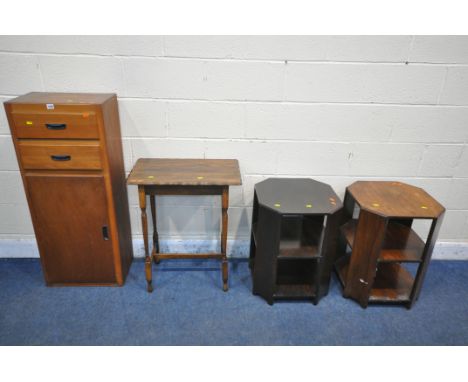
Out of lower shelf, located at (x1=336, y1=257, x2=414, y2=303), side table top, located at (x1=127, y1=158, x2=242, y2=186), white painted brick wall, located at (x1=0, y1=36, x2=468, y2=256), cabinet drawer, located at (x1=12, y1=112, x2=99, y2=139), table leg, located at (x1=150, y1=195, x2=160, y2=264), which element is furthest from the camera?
table leg, located at (x1=150, y1=195, x2=160, y2=264)

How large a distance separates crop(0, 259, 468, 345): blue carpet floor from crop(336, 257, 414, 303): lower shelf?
0.25ft

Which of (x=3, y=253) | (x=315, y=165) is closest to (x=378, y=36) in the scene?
(x=315, y=165)

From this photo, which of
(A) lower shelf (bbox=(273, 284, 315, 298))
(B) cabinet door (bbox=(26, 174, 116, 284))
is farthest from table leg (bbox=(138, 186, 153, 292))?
(A) lower shelf (bbox=(273, 284, 315, 298))

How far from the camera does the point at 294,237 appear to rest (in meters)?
2.18

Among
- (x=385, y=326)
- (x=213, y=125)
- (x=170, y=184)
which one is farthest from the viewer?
(x=213, y=125)

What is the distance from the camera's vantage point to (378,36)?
1.95m

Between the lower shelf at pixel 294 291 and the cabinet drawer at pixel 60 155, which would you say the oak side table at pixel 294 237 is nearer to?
the lower shelf at pixel 294 291

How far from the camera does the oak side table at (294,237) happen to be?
1.90 m

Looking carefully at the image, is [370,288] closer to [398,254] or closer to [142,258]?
[398,254]

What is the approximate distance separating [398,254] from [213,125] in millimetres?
1426

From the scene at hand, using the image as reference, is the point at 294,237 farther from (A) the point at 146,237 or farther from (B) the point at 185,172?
(A) the point at 146,237

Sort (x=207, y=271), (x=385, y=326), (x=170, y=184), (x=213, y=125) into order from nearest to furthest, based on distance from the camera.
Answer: (x=170, y=184)
(x=385, y=326)
(x=213, y=125)
(x=207, y=271)

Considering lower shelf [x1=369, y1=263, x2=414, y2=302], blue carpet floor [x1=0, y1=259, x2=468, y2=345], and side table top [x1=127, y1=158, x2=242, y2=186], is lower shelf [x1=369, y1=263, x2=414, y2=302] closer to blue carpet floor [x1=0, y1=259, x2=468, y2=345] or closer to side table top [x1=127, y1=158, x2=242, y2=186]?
blue carpet floor [x1=0, y1=259, x2=468, y2=345]

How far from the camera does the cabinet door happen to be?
192 cm
